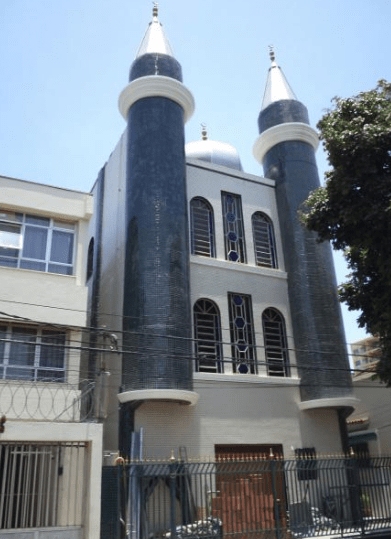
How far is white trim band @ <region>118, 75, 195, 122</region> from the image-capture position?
18.4 meters

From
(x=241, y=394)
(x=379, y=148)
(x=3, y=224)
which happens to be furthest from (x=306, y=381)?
(x=3, y=224)

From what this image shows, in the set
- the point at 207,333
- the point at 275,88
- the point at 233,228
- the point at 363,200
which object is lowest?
the point at 207,333

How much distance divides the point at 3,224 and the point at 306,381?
10.3m

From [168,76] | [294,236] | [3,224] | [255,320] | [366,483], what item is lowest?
[366,483]

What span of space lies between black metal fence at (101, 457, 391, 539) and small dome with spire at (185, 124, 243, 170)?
43.7ft

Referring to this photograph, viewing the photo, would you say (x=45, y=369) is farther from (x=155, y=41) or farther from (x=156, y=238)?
(x=155, y=41)

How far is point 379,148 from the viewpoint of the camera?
40.0 ft

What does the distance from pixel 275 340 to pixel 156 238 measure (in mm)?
5463

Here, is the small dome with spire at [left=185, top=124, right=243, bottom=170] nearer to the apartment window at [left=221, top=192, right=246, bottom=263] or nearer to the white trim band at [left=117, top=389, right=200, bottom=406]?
the apartment window at [left=221, top=192, right=246, bottom=263]

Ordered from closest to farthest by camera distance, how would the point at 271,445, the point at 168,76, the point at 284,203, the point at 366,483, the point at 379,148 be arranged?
1. the point at 379,148
2. the point at 366,483
3. the point at 271,445
4. the point at 168,76
5. the point at 284,203

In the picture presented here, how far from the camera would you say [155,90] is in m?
18.3

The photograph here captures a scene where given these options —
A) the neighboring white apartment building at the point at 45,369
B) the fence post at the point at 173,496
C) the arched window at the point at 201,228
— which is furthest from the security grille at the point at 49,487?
the arched window at the point at 201,228

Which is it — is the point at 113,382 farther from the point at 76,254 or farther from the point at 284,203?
the point at 284,203

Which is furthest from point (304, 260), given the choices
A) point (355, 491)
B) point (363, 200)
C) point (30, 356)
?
point (30, 356)
